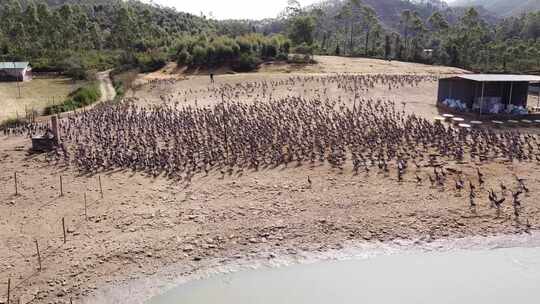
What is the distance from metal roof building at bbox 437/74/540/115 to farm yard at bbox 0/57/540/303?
109 inches

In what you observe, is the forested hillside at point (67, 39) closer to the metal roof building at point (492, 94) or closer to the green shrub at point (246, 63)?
the green shrub at point (246, 63)

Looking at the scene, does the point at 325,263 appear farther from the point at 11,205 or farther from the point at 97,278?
the point at 11,205

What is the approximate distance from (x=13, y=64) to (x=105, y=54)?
12320 mm

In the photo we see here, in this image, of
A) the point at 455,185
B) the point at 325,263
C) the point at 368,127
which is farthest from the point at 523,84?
the point at 325,263

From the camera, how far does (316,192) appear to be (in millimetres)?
12633

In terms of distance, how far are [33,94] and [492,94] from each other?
3254cm

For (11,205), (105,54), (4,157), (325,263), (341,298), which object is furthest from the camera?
(105,54)

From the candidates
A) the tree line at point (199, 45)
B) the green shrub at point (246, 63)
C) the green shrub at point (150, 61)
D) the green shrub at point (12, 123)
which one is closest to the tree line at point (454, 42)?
the tree line at point (199, 45)

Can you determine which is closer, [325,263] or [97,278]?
[97,278]

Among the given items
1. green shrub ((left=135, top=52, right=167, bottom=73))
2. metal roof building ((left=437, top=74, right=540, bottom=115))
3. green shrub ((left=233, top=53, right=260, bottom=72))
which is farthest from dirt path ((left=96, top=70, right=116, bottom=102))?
metal roof building ((left=437, top=74, right=540, bottom=115))

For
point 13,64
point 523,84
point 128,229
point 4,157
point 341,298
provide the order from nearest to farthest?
point 341,298, point 128,229, point 4,157, point 523,84, point 13,64

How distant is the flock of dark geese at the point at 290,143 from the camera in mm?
14250

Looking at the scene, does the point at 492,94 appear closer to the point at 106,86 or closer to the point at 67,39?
the point at 106,86

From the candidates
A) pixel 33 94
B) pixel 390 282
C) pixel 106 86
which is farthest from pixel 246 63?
pixel 390 282
